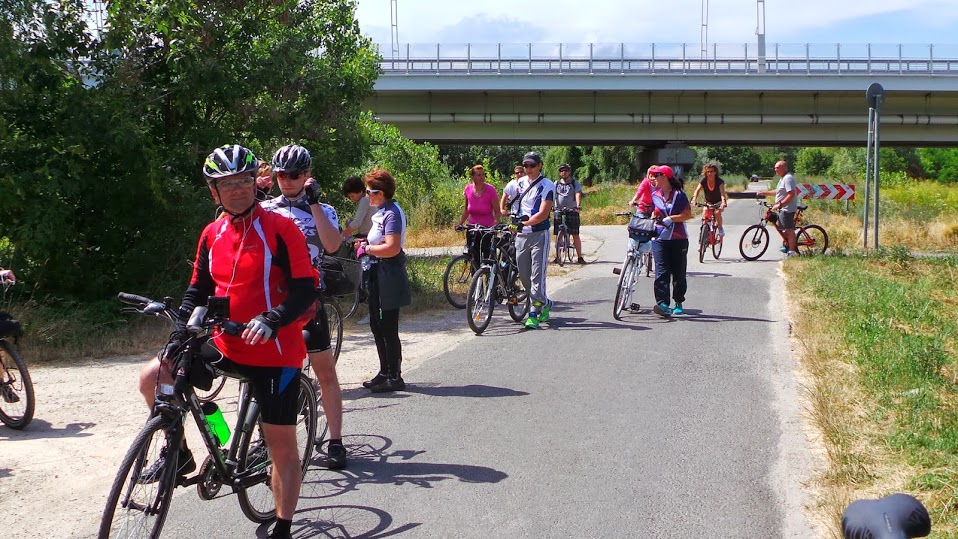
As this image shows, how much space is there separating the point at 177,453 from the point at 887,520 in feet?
10.5

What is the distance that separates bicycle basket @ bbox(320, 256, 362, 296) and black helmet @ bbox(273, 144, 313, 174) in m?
1.21

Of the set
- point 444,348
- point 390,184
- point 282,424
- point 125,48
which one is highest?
point 125,48

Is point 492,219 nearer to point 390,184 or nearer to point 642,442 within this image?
point 390,184

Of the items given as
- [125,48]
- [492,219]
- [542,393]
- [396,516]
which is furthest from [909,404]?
[125,48]

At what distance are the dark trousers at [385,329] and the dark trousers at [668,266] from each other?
4.89 metres

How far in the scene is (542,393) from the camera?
26.2 ft

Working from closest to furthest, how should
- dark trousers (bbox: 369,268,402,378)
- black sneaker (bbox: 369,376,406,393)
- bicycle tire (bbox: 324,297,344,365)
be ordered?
dark trousers (bbox: 369,268,402,378), black sneaker (bbox: 369,376,406,393), bicycle tire (bbox: 324,297,344,365)

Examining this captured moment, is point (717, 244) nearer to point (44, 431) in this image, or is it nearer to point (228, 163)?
point (44, 431)

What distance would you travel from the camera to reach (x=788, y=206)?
18.7m

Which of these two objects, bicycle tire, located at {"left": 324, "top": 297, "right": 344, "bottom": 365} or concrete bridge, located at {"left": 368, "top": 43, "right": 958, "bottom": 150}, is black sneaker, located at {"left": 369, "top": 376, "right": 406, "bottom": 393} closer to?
bicycle tire, located at {"left": 324, "top": 297, "right": 344, "bottom": 365}

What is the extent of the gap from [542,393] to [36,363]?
517 centimetres

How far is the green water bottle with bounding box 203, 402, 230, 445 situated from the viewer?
4391 millimetres

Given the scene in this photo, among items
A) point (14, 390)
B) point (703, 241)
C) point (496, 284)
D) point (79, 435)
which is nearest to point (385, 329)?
point (79, 435)

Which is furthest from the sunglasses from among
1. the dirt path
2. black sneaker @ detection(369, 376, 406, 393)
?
black sneaker @ detection(369, 376, 406, 393)
